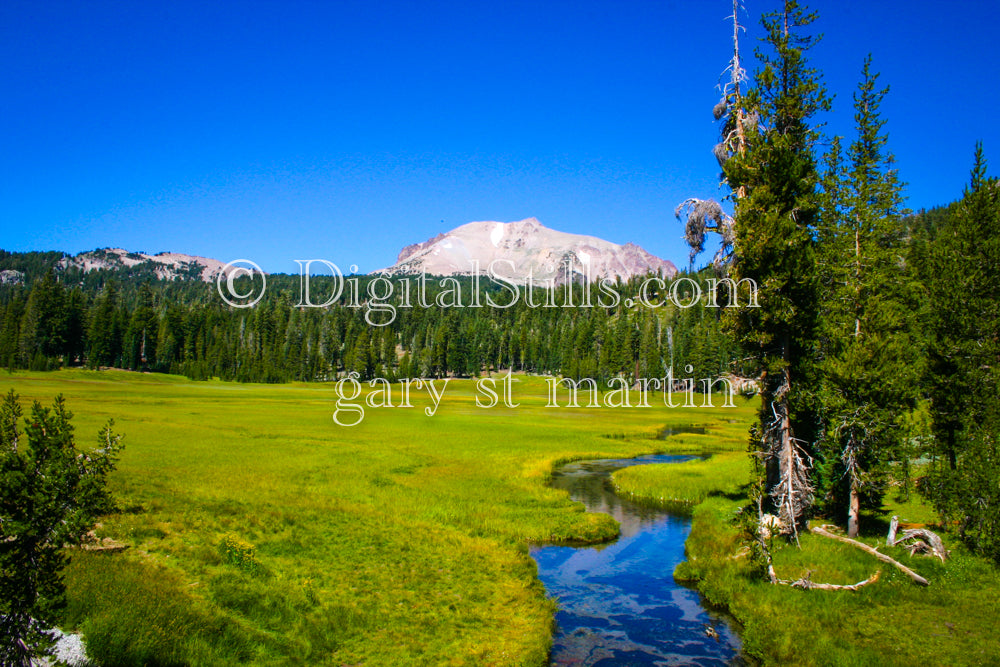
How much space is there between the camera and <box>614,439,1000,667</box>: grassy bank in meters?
14.8

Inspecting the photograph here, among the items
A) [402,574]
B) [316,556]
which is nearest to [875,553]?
[402,574]

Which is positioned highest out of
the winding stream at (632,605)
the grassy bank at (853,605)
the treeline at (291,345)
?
the treeline at (291,345)

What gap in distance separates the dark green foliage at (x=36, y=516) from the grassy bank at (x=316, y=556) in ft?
13.6

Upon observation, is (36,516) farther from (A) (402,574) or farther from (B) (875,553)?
(B) (875,553)

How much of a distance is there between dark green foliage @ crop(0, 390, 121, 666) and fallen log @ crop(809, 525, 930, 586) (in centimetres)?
2359

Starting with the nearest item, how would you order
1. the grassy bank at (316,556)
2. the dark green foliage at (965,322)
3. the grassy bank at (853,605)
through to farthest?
1. the grassy bank at (316,556)
2. the grassy bank at (853,605)
3. the dark green foliage at (965,322)

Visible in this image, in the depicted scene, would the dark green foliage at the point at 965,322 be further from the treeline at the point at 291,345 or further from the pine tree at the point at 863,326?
the treeline at the point at 291,345

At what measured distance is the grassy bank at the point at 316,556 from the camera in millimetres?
13862

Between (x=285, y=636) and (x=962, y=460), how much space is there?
25.4 meters

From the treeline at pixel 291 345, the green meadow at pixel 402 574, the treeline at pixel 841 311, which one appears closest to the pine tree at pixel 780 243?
the treeline at pixel 841 311

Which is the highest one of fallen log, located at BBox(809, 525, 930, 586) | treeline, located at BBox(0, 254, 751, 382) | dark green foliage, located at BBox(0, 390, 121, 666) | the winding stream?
treeline, located at BBox(0, 254, 751, 382)

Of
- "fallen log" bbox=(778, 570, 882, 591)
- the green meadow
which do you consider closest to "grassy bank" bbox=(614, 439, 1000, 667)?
the green meadow

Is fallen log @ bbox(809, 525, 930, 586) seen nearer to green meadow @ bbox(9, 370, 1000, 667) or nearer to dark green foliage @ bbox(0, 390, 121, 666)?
green meadow @ bbox(9, 370, 1000, 667)

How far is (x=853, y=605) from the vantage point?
17.4 m
